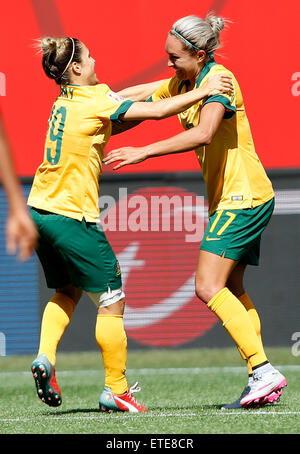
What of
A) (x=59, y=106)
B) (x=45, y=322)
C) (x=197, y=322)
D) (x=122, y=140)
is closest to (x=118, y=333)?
(x=45, y=322)

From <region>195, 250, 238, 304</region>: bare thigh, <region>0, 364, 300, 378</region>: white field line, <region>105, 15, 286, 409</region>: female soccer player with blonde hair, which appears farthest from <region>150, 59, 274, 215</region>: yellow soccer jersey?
<region>0, 364, 300, 378</region>: white field line

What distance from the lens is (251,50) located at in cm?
910

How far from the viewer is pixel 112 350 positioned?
475cm

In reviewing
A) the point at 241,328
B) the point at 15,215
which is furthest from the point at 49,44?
the point at 15,215

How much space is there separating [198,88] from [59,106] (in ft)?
2.33

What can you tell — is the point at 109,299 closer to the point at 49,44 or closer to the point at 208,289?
the point at 208,289

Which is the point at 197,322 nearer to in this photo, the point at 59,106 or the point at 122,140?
the point at 122,140

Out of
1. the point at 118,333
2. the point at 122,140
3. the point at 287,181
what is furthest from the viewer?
the point at 122,140

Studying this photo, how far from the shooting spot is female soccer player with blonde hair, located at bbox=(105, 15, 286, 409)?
4742mm

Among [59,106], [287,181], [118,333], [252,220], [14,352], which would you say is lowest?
[14,352]

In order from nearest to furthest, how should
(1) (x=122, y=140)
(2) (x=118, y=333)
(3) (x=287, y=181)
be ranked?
(2) (x=118, y=333)
(3) (x=287, y=181)
(1) (x=122, y=140)

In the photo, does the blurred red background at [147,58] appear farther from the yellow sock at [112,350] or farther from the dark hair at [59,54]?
the yellow sock at [112,350]

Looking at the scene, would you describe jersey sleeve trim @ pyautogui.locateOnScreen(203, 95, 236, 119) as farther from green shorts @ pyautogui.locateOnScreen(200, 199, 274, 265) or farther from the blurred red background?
the blurred red background

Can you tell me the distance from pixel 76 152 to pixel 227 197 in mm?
822
